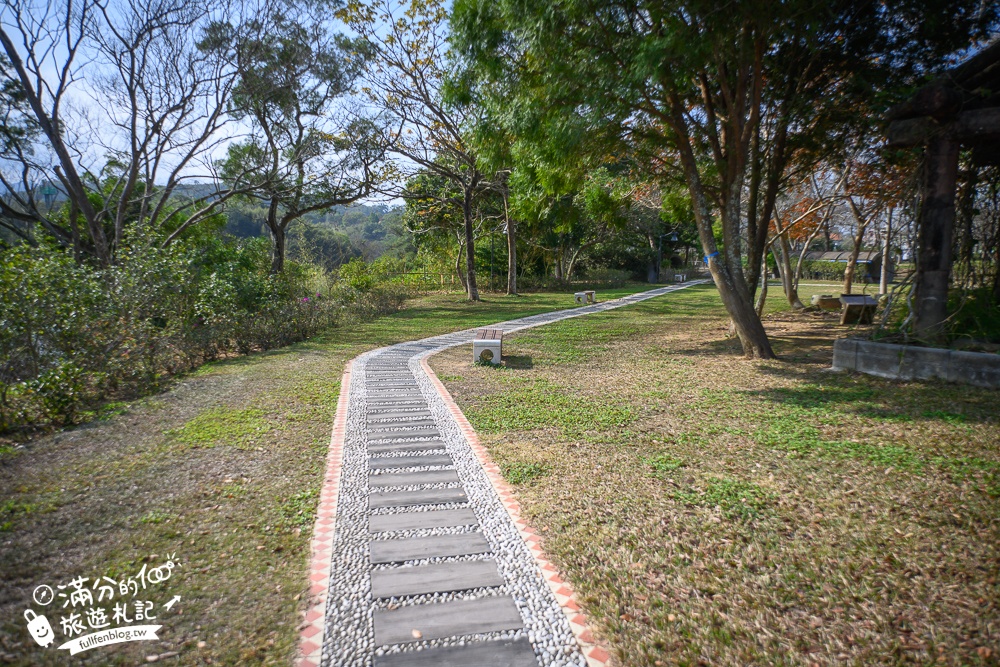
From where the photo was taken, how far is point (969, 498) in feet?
12.0

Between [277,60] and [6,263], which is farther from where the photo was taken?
[277,60]

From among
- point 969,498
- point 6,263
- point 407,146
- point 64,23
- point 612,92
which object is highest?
point 64,23

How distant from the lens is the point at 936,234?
7.03m

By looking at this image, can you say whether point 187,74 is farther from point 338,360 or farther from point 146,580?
point 146,580

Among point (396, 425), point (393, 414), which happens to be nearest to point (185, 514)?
point (396, 425)

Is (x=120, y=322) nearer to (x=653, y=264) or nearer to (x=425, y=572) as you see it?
(x=425, y=572)

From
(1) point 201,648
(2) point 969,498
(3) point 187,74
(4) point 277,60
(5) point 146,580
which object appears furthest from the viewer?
(4) point 277,60

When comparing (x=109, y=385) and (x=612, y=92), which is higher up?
(x=612, y=92)

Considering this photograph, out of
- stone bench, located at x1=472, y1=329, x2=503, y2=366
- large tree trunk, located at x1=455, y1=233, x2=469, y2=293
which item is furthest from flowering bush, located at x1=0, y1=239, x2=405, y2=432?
large tree trunk, located at x1=455, y1=233, x2=469, y2=293

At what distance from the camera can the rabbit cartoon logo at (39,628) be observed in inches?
97.4

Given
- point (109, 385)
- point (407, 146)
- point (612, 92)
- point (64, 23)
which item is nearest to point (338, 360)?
point (109, 385)

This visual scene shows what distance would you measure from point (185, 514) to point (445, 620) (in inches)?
85.6

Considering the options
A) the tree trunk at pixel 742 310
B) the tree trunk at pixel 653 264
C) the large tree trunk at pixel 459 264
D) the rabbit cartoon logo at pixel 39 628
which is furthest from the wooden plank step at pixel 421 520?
the tree trunk at pixel 653 264

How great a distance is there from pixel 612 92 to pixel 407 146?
14070 millimetres
